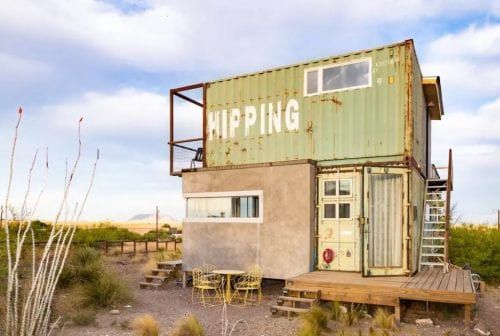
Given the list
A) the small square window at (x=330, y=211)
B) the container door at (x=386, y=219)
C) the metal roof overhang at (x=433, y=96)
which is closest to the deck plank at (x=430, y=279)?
the container door at (x=386, y=219)

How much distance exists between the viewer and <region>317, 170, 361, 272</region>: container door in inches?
429

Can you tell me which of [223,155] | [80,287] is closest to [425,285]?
[223,155]

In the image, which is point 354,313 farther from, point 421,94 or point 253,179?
point 421,94

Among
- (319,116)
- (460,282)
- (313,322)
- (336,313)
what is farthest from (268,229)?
(460,282)

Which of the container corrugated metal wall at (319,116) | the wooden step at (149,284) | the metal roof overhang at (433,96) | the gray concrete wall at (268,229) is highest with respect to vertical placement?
the metal roof overhang at (433,96)

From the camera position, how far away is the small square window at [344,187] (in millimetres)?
11086

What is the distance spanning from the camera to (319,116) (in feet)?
38.0

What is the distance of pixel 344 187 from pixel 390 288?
121 inches

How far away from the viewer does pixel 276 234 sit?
11.4 metres

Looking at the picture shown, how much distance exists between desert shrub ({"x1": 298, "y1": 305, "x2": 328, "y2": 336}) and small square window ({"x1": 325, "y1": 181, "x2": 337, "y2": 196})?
3592 millimetres

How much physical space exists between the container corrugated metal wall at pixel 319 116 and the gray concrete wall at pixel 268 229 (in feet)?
1.98

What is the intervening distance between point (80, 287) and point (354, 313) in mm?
6350

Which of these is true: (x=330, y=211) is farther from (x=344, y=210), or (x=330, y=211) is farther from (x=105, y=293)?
(x=105, y=293)

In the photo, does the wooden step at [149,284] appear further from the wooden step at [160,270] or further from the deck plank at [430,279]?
the deck plank at [430,279]
